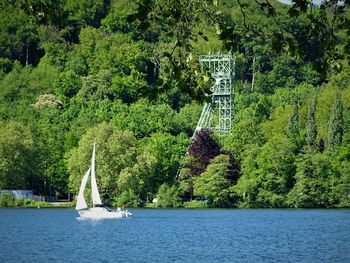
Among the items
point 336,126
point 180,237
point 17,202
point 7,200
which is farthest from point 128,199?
point 180,237

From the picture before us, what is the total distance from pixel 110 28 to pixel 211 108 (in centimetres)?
4227

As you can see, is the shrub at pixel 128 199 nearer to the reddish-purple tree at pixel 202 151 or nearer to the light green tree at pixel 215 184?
the light green tree at pixel 215 184

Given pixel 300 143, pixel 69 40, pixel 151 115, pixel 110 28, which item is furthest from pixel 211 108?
pixel 69 40

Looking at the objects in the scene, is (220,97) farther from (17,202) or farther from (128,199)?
(17,202)

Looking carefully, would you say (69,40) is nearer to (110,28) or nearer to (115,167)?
(110,28)

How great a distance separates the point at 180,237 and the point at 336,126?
42.7 m

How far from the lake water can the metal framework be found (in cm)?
2554

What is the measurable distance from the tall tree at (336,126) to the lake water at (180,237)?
14320 mm

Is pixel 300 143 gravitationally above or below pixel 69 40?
below

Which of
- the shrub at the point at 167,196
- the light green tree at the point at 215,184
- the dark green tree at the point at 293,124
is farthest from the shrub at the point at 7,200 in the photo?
the dark green tree at the point at 293,124

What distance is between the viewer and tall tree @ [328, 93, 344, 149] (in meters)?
91.0

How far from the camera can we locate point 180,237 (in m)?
51.5

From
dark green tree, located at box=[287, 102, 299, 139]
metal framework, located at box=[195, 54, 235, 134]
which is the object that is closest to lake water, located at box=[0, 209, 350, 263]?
dark green tree, located at box=[287, 102, 299, 139]

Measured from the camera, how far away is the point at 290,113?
98.9 m
